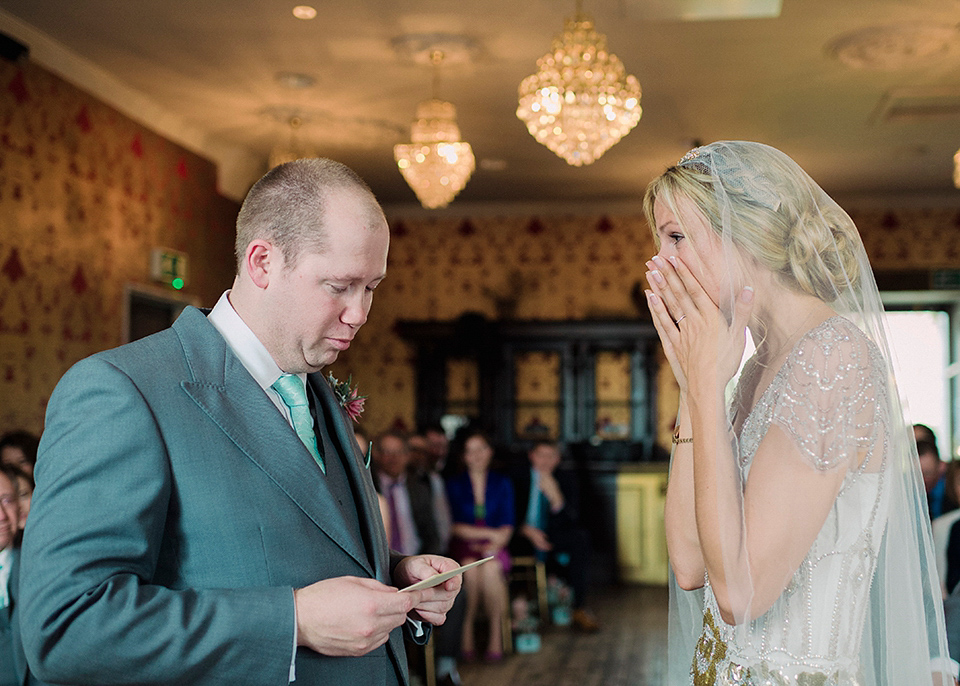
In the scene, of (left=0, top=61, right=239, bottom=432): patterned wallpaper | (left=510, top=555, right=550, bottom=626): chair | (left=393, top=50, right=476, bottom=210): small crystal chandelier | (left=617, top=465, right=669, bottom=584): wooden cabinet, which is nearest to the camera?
(left=0, top=61, right=239, bottom=432): patterned wallpaper

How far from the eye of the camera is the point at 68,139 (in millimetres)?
5418

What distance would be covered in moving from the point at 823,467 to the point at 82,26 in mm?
4815

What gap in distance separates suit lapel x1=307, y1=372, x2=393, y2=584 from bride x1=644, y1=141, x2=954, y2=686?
0.56 m

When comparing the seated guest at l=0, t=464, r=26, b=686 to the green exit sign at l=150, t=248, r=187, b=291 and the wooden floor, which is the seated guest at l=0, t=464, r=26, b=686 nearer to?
the wooden floor

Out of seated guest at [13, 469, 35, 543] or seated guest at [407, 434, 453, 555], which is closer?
seated guest at [13, 469, 35, 543]

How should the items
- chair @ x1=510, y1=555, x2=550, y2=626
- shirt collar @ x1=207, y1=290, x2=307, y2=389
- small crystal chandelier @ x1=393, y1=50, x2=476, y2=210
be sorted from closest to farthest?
shirt collar @ x1=207, y1=290, x2=307, y2=389
small crystal chandelier @ x1=393, y1=50, x2=476, y2=210
chair @ x1=510, y1=555, x2=550, y2=626

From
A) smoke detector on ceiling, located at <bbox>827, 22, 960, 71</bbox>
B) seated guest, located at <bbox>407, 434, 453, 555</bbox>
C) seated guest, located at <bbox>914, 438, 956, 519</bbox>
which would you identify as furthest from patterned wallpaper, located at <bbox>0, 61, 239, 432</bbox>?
seated guest, located at <bbox>914, 438, 956, 519</bbox>

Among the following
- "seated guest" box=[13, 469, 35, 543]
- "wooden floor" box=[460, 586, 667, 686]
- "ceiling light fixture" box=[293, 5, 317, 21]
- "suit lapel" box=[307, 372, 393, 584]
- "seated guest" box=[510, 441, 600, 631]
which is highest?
"ceiling light fixture" box=[293, 5, 317, 21]

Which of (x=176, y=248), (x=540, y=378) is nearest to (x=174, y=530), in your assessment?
(x=176, y=248)

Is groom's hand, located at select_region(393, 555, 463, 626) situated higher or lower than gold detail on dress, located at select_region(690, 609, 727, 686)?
higher

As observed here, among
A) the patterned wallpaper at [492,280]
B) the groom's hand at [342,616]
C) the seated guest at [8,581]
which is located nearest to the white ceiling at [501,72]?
the patterned wallpaper at [492,280]

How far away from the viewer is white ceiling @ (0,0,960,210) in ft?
15.2

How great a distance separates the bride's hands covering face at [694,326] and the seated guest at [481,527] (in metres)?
4.48

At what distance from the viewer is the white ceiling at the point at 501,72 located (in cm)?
464
